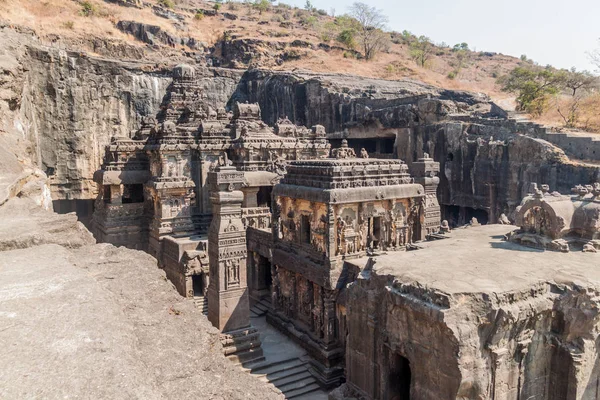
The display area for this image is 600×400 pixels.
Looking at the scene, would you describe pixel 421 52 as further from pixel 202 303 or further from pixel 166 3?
pixel 202 303

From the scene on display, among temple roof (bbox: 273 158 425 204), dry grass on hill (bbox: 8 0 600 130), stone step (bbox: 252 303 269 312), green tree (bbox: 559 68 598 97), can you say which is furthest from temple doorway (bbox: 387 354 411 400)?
green tree (bbox: 559 68 598 97)

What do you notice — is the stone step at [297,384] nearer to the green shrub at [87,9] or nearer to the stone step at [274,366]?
the stone step at [274,366]

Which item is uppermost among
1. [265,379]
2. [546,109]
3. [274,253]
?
[546,109]

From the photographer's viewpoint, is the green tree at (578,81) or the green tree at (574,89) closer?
the green tree at (574,89)

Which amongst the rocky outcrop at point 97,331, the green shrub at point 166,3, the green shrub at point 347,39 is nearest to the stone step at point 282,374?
the rocky outcrop at point 97,331

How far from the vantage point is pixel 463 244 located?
11391 mm

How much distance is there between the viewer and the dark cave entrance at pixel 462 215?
2345 cm

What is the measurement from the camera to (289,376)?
11977 mm

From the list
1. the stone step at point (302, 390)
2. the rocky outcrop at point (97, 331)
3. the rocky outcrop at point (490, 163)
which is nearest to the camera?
the rocky outcrop at point (97, 331)

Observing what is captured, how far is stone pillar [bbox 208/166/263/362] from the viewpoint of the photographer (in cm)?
1193

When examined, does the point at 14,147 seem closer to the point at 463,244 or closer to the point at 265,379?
A: the point at 265,379

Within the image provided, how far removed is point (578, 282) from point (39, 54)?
2792 centimetres

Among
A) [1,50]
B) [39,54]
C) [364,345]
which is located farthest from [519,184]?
[39,54]

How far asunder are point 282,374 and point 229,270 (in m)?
3.17
